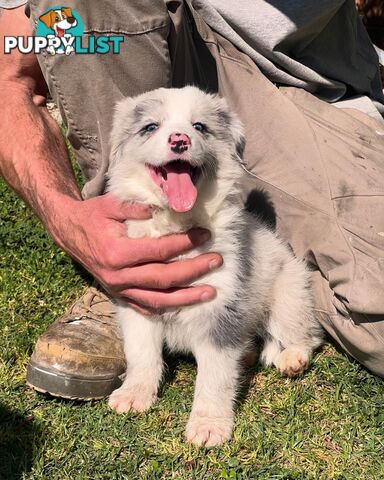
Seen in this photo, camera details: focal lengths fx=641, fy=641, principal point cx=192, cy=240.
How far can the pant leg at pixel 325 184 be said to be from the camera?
2.98 meters

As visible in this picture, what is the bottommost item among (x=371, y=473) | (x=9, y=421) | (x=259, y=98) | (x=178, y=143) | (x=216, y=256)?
→ (x=9, y=421)

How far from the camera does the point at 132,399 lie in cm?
278

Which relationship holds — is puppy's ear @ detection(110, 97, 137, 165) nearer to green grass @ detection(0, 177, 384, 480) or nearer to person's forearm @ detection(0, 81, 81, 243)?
person's forearm @ detection(0, 81, 81, 243)

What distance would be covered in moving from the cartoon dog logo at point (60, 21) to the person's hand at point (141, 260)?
2.18 feet

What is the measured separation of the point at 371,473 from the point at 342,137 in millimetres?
1695

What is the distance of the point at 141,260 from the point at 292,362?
915 millimetres

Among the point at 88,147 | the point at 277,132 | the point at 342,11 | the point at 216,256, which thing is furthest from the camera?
the point at 342,11

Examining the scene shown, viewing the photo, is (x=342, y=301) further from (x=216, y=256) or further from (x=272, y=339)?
(x=216, y=256)

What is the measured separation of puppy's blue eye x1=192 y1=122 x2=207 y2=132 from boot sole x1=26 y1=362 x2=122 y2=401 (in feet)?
3.93

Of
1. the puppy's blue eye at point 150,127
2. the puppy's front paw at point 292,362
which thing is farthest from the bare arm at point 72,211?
the puppy's front paw at point 292,362

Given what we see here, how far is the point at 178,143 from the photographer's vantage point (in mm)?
2410

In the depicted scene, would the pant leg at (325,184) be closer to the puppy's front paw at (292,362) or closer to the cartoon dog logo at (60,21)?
the puppy's front paw at (292,362)

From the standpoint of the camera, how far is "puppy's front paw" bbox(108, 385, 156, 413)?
2762mm

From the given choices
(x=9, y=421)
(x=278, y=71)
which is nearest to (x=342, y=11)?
(x=278, y=71)
